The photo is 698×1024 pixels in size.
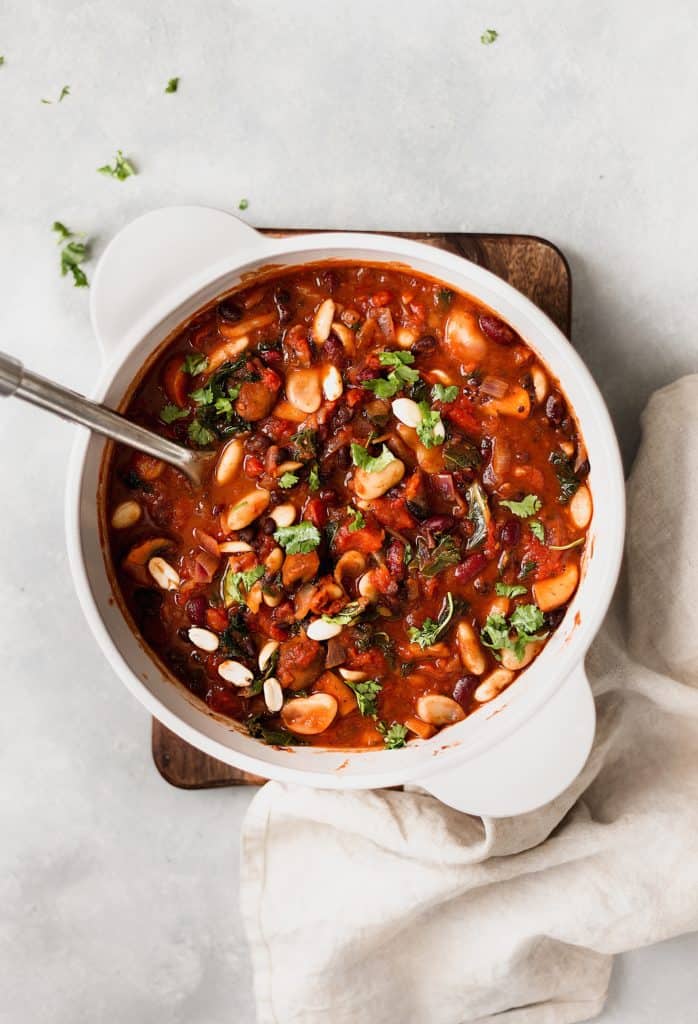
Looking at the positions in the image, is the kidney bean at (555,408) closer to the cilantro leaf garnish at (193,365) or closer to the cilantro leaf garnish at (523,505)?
the cilantro leaf garnish at (523,505)

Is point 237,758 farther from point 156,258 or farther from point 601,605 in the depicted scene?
point 156,258

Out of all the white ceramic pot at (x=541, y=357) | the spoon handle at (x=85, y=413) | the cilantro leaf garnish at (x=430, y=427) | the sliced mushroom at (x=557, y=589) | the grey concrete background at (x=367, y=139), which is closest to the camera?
the spoon handle at (x=85, y=413)

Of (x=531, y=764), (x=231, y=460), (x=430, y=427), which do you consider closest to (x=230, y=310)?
(x=231, y=460)

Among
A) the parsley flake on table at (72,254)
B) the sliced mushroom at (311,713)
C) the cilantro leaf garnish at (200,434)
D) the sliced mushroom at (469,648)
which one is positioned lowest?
the sliced mushroom at (311,713)

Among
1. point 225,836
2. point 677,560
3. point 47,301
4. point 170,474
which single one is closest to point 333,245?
point 170,474

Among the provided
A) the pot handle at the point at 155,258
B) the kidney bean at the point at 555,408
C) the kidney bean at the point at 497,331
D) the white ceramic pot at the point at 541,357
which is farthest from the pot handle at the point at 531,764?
the pot handle at the point at 155,258

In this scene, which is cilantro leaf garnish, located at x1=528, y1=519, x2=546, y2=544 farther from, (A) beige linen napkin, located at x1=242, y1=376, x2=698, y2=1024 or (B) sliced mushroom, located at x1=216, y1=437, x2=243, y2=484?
(B) sliced mushroom, located at x1=216, y1=437, x2=243, y2=484

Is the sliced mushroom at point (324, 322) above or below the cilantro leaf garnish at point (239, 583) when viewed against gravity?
above
